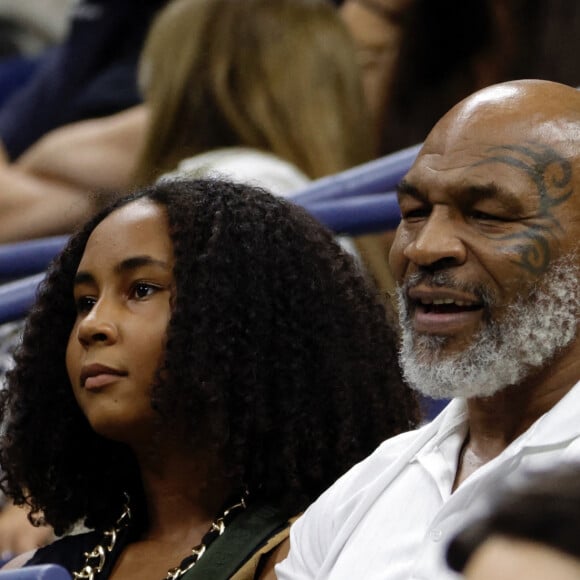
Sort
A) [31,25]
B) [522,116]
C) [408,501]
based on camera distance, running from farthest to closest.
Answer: [31,25]
[522,116]
[408,501]

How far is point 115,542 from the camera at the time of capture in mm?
2260

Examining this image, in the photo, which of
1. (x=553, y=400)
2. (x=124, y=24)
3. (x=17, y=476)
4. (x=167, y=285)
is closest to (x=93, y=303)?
(x=167, y=285)

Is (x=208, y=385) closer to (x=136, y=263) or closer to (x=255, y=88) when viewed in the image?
(x=136, y=263)

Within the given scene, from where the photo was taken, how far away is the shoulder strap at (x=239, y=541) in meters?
2.06

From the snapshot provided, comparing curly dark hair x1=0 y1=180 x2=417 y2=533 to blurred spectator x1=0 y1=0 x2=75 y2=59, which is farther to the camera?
blurred spectator x1=0 y1=0 x2=75 y2=59

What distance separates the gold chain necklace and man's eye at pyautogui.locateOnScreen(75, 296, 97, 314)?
0.31 m

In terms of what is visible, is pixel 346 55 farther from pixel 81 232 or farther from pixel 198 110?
pixel 81 232

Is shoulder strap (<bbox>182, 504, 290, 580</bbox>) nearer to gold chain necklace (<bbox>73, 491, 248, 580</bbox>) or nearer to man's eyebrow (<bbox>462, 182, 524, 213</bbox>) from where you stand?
gold chain necklace (<bbox>73, 491, 248, 580</bbox>)

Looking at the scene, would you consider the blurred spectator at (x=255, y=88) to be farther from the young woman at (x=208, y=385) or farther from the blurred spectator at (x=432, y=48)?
the young woman at (x=208, y=385)

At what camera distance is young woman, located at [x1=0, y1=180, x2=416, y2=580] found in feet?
7.08

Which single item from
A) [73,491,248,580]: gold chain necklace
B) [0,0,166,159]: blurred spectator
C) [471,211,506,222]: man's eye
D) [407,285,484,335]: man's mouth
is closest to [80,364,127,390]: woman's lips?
[73,491,248,580]: gold chain necklace

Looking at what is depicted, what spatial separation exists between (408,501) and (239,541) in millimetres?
337

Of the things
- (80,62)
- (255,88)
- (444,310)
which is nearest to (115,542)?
(444,310)

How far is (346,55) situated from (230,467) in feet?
5.00
